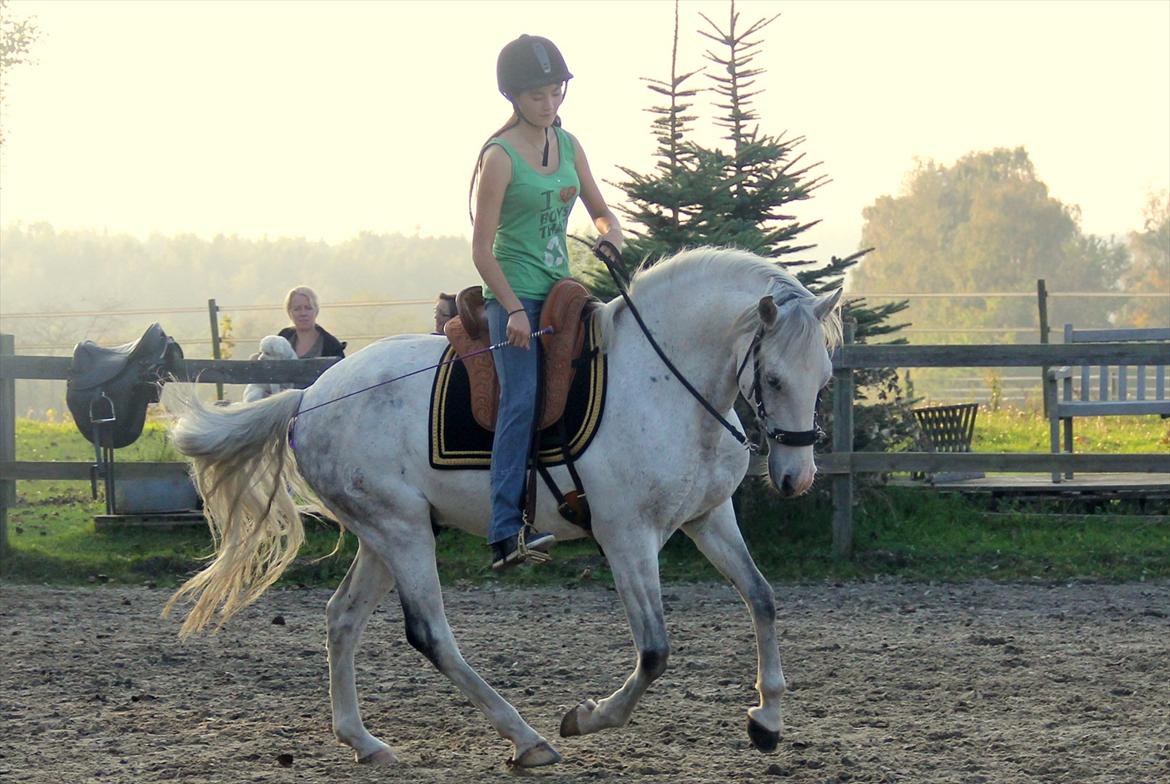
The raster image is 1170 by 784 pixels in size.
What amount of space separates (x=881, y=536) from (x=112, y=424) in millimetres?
5567

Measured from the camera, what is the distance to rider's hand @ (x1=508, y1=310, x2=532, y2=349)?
5.02m

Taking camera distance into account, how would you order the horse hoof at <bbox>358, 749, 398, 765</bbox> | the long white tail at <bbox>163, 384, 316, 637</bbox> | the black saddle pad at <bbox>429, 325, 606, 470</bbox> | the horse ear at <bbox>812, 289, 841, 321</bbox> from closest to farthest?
the horse ear at <bbox>812, 289, 841, 321</bbox> → the black saddle pad at <bbox>429, 325, 606, 470</bbox> → the horse hoof at <bbox>358, 749, 398, 765</bbox> → the long white tail at <bbox>163, 384, 316, 637</bbox>

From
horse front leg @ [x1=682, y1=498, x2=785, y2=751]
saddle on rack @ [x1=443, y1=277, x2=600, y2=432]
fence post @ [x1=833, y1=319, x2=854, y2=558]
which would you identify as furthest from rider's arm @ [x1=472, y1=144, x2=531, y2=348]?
fence post @ [x1=833, y1=319, x2=854, y2=558]

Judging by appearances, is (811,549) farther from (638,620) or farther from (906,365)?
(638,620)

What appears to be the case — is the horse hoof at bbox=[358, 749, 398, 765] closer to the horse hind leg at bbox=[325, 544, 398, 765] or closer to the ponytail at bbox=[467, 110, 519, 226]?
the horse hind leg at bbox=[325, 544, 398, 765]

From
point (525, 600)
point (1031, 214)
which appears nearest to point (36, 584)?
point (525, 600)

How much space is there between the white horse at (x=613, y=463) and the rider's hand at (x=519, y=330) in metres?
0.31

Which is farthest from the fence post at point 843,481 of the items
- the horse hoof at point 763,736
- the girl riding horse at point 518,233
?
the girl riding horse at point 518,233

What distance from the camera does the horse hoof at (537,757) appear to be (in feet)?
16.2

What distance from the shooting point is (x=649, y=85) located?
1055 cm

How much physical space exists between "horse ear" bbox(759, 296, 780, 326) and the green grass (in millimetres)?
4846

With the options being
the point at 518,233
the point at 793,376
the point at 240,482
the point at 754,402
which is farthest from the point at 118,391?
the point at 793,376

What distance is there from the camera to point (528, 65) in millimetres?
4984

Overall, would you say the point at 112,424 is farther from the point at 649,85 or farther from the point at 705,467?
the point at 705,467
